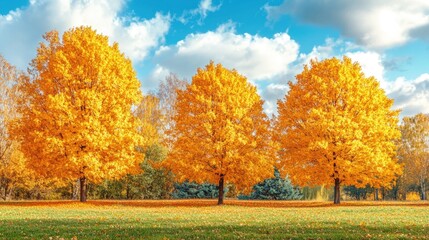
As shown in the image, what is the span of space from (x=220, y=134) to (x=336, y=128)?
877 centimetres

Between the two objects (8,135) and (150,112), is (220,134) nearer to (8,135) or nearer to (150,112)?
(8,135)

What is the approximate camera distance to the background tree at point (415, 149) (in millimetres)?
53375

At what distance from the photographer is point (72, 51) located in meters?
31.7

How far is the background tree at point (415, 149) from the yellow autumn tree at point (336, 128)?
68.0 ft

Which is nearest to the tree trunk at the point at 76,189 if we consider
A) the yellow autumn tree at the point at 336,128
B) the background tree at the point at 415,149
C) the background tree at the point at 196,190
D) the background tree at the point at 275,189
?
the background tree at the point at 196,190

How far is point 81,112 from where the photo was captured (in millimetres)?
29938

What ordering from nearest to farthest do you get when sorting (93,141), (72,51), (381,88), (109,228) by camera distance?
(109,228) < (93,141) < (72,51) < (381,88)

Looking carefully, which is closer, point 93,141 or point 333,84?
point 93,141

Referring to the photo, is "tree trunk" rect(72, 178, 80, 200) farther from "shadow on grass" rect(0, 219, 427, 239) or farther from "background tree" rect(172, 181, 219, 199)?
"shadow on grass" rect(0, 219, 427, 239)

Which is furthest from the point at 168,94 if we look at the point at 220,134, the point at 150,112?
the point at 220,134

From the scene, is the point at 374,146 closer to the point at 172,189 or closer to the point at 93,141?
the point at 93,141

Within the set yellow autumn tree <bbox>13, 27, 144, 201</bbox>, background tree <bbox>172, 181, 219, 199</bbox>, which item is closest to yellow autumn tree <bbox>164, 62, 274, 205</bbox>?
yellow autumn tree <bbox>13, 27, 144, 201</bbox>

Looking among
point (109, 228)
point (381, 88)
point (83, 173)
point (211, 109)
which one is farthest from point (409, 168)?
point (109, 228)

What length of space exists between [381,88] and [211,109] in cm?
1408
